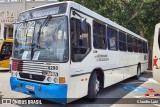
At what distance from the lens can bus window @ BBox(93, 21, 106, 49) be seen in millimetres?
7422

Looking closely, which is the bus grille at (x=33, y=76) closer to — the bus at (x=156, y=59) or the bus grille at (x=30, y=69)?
the bus grille at (x=30, y=69)

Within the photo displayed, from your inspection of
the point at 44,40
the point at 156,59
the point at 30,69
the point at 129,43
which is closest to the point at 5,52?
the point at 129,43

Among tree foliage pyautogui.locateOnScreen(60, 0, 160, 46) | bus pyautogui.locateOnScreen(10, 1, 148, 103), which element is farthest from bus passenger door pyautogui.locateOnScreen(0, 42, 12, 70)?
bus pyautogui.locateOnScreen(10, 1, 148, 103)

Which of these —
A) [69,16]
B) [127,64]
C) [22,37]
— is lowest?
[127,64]

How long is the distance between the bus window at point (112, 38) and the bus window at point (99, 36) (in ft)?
1.78

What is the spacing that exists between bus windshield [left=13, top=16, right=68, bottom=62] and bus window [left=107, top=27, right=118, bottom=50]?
3.07 m

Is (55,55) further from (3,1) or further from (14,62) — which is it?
(3,1)

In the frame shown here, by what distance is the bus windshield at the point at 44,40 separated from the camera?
5.86 metres

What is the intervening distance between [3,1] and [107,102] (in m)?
32.0

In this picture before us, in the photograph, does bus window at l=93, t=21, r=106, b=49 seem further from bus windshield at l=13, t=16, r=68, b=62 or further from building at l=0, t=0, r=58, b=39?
building at l=0, t=0, r=58, b=39

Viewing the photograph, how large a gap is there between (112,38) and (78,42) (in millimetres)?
3078

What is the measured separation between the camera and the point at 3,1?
3503 cm

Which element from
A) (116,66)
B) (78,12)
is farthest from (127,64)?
(78,12)

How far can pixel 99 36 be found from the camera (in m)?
7.77
